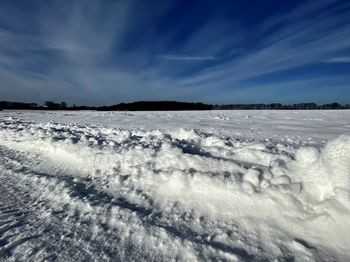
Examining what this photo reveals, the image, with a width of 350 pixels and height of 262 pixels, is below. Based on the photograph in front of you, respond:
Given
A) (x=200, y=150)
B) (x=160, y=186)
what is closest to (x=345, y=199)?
(x=160, y=186)

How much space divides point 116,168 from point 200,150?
1793mm

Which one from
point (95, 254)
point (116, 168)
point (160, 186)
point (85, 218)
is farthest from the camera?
point (116, 168)

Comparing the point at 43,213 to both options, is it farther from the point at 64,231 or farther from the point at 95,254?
the point at 95,254

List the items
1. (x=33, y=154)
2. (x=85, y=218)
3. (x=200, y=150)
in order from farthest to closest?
(x=33, y=154) → (x=200, y=150) → (x=85, y=218)

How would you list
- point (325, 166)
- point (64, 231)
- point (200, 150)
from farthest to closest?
point (200, 150) → point (325, 166) → point (64, 231)

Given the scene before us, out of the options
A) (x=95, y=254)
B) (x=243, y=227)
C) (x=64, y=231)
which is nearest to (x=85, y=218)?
(x=64, y=231)

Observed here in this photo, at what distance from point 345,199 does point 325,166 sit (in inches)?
22.7

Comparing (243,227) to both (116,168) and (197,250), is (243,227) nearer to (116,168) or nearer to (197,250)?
(197,250)

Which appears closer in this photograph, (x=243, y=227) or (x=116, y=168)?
(x=243, y=227)

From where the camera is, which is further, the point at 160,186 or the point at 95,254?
the point at 160,186

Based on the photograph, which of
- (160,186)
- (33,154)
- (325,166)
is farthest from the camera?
(33,154)

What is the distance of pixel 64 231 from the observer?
118 inches

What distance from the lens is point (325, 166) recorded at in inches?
138

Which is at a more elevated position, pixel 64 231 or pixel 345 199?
pixel 345 199
